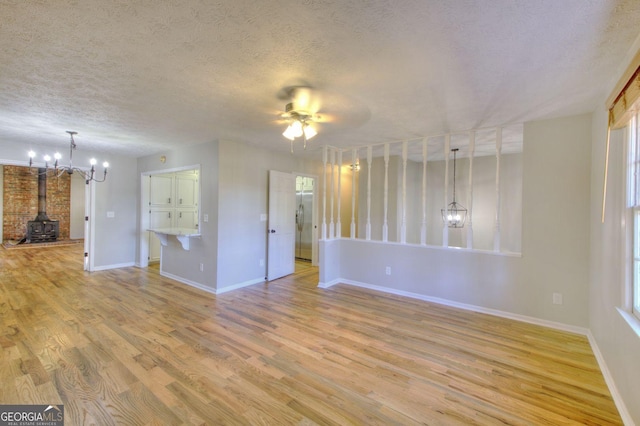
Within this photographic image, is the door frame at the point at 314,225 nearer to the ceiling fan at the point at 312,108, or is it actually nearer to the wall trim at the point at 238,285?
the wall trim at the point at 238,285

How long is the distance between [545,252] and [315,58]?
10.9ft

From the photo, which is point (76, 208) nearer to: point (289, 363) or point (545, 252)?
point (289, 363)

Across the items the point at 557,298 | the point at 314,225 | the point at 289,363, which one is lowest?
the point at 289,363

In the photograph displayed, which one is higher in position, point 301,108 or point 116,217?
point 301,108

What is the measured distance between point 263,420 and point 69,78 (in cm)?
305

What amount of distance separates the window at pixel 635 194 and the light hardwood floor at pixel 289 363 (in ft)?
2.73

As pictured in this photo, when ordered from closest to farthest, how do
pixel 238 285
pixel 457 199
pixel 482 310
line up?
pixel 482 310 → pixel 238 285 → pixel 457 199

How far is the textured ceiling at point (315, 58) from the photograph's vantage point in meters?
1.51

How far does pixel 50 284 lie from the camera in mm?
4734

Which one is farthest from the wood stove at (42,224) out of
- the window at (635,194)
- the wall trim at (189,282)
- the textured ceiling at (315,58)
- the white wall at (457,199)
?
the window at (635,194)

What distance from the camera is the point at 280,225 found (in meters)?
5.38

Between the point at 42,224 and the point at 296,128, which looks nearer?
the point at 296,128

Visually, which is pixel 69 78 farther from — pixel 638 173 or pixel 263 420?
pixel 638 173

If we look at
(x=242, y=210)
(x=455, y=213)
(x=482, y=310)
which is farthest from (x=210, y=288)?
(x=455, y=213)
